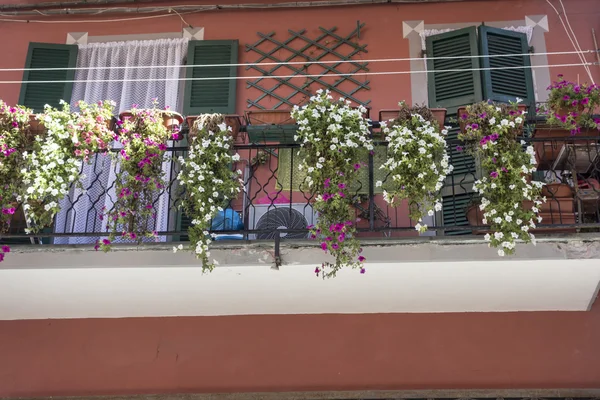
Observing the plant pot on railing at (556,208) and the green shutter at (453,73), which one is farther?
the green shutter at (453,73)

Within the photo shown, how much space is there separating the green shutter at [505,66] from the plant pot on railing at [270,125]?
2279 mm

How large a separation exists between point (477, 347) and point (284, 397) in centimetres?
165

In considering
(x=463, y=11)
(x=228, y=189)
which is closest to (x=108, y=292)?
(x=228, y=189)

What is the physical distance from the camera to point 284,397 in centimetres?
607

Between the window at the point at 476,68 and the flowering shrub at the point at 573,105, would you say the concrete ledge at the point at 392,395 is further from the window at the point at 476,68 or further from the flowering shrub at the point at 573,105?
the window at the point at 476,68

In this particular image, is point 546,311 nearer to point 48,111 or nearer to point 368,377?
point 368,377

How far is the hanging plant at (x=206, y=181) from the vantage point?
5.42 m

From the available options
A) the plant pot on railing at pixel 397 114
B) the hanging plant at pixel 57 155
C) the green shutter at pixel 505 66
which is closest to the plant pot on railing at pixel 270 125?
the plant pot on railing at pixel 397 114

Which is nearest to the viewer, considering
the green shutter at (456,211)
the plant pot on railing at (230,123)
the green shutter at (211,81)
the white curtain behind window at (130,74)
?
the plant pot on railing at (230,123)

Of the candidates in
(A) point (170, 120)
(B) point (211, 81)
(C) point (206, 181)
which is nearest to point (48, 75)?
(B) point (211, 81)

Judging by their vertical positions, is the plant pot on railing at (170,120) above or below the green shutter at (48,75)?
below

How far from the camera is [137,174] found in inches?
224

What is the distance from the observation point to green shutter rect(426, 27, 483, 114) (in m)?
7.48

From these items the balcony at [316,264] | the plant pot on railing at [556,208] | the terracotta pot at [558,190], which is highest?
the terracotta pot at [558,190]
